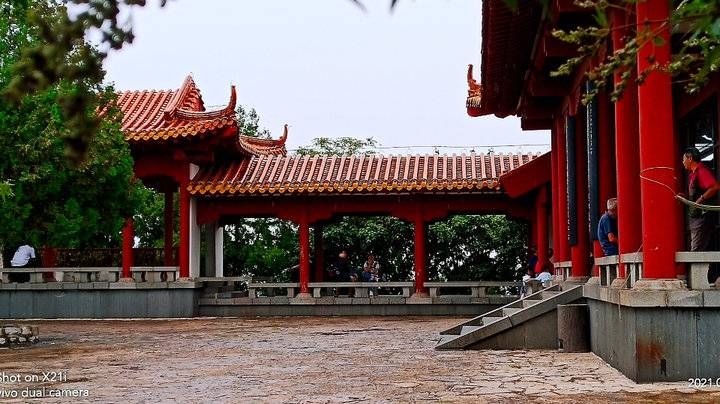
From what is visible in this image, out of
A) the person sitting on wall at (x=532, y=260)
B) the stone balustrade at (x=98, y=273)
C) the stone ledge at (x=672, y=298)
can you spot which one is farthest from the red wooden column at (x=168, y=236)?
Answer: the stone ledge at (x=672, y=298)

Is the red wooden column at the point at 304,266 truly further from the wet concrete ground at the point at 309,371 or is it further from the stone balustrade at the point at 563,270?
the stone balustrade at the point at 563,270

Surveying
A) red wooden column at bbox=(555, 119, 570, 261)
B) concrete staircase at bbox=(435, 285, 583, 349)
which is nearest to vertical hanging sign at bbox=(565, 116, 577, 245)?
red wooden column at bbox=(555, 119, 570, 261)

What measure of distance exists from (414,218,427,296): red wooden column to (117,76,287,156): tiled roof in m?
4.21

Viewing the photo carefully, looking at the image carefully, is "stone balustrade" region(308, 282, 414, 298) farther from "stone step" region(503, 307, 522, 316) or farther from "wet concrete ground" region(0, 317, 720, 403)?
"stone step" region(503, 307, 522, 316)

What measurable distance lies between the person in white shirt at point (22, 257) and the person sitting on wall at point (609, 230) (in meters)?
13.0

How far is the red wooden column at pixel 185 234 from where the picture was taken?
1705 centimetres

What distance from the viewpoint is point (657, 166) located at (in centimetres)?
659

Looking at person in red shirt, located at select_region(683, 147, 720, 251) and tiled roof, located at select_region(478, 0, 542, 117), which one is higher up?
tiled roof, located at select_region(478, 0, 542, 117)

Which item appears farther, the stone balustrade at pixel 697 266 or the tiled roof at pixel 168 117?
the tiled roof at pixel 168 117

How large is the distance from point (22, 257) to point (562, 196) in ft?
37.1

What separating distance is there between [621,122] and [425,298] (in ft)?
32.3

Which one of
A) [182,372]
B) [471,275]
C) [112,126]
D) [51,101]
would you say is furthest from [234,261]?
[182,372]

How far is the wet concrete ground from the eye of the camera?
594 centimetres

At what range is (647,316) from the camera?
6.48 metres
